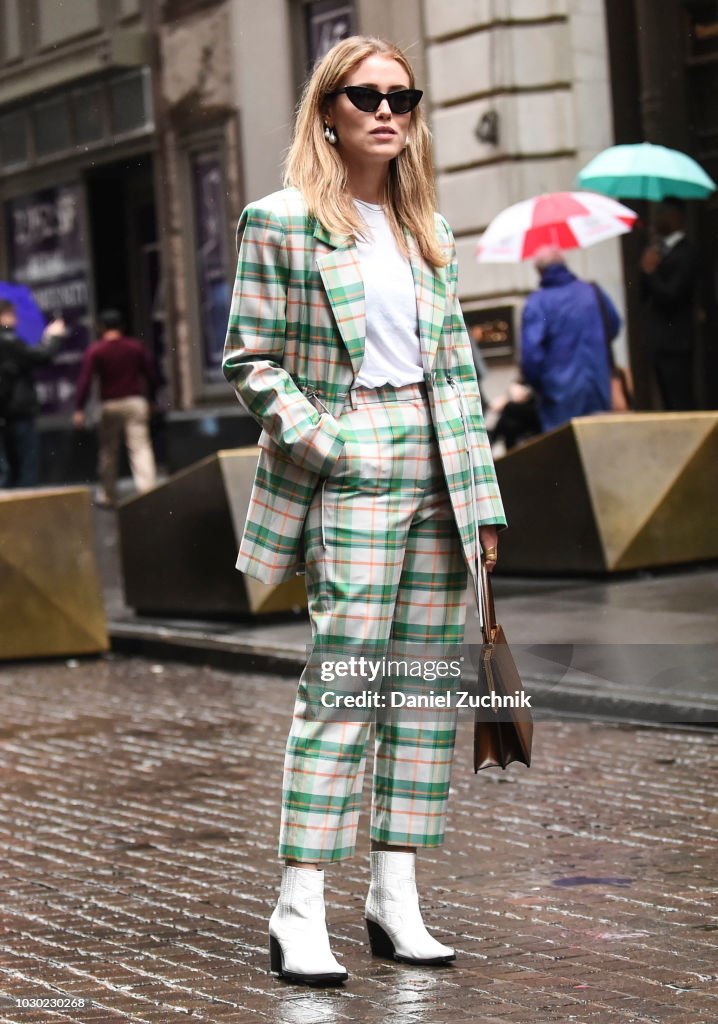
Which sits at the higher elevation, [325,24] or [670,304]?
[325,24]

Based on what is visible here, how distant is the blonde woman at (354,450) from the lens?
398 centimetres

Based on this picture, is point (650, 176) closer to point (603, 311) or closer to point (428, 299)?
point (603, 311)

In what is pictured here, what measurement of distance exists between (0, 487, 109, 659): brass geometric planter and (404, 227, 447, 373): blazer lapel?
6.69 m

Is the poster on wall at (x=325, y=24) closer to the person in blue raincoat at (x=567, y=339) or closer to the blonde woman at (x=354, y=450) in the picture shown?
the person in blue raincoat at (x=567, y=339)

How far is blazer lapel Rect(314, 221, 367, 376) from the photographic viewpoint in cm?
397

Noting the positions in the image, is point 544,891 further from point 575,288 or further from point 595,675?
point 575,288

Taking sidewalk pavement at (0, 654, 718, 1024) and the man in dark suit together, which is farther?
the man in dark suit

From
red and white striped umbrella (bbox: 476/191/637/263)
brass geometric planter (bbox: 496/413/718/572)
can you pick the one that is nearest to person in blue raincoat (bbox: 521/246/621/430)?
red and white striped umbrella (bbox: 476/191/637/263)

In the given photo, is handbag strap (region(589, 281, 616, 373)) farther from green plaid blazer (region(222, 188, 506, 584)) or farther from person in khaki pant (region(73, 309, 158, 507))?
green plaid blazer (region(222, 188, 506, 584))

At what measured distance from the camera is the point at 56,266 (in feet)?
75.8

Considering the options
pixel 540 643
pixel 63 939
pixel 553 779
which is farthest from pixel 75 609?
pixel 63 939

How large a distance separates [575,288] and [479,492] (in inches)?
303

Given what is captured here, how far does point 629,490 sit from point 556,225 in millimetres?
2227

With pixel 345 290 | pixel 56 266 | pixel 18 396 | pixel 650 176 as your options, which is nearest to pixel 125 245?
pixel 56 266
